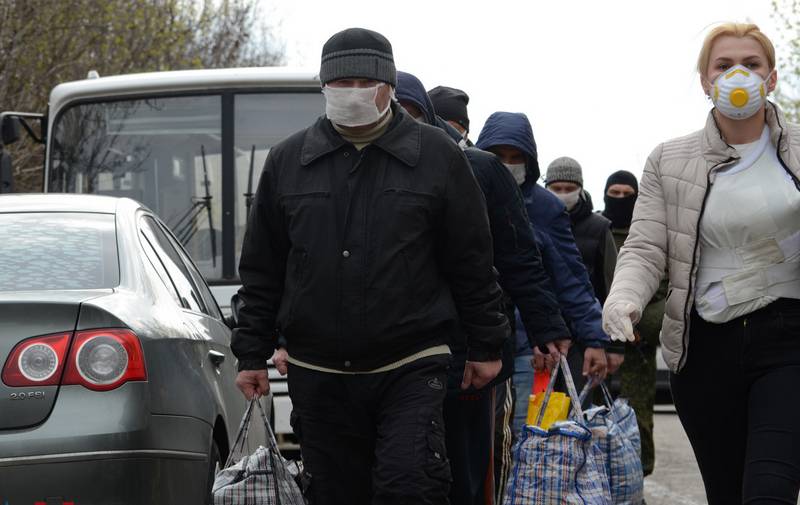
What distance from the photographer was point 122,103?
1089 cm

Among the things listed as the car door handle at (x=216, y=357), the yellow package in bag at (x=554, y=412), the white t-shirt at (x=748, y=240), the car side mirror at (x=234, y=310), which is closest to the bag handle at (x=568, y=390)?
the yellow package in bag at (x=554, y=412)

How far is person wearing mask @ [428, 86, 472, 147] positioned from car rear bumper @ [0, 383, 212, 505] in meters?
2.50

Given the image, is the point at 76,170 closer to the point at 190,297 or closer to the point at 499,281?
the point at 190,297

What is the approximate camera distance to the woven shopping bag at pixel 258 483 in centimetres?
457

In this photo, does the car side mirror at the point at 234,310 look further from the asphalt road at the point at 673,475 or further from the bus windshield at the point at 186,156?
the bus windshield at the point at 186,156

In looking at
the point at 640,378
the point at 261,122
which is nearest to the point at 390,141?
the point at 640,378

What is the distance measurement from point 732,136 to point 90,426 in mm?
2149

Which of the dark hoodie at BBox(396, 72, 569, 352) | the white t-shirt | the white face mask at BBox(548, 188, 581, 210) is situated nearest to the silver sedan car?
the dark hoodie at BBox(396, 72, 569, 352)

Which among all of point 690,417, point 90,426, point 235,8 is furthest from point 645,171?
point 235,8

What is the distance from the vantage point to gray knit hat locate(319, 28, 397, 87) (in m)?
4.56

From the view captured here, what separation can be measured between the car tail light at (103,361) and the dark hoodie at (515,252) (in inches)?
54.9

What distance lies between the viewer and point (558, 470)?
15.9ft

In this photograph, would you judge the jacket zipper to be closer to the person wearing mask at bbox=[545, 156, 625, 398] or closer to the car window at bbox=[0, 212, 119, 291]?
the car window at bbox=[0, 212, 119, 291]

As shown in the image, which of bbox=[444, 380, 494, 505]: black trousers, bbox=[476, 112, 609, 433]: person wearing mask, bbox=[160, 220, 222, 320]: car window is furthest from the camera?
bbox=[160, 220, 222, 320]: car window
